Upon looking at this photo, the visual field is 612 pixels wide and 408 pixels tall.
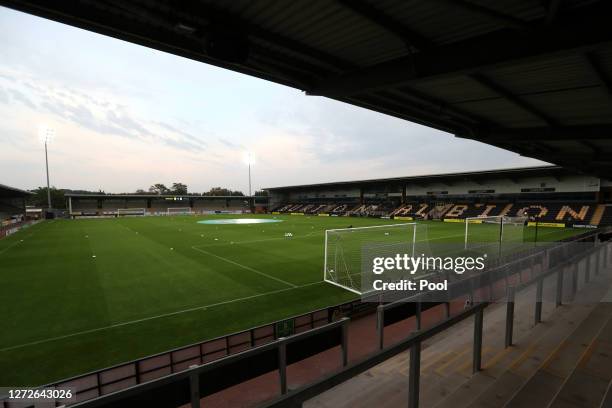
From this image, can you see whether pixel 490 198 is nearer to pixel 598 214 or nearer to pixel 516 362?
pixel 598 214

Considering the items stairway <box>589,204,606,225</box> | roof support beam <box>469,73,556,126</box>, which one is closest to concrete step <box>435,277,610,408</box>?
roof support beam <box>469,73,556,126</box>

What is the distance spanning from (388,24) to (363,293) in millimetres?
10482

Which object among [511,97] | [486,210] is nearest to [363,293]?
[511,97]

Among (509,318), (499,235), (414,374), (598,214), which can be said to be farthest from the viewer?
(598,214)

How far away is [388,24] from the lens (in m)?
3.94

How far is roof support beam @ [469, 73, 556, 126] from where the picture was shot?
18.8 feet

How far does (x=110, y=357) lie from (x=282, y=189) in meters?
79.0

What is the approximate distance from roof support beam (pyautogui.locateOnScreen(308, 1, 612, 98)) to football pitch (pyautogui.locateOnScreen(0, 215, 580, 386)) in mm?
8138

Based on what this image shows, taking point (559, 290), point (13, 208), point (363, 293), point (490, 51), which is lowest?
point (363, 293)

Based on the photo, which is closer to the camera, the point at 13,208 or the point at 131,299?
the point at 131,299

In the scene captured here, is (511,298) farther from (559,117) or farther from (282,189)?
(282,189)

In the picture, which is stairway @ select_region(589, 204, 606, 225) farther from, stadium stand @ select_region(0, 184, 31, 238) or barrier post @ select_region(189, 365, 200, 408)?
stadium stand @ select_region(0, 184, 31, 238)

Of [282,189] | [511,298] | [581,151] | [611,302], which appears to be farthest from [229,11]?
[282,189]

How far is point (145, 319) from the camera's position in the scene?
1038cm
